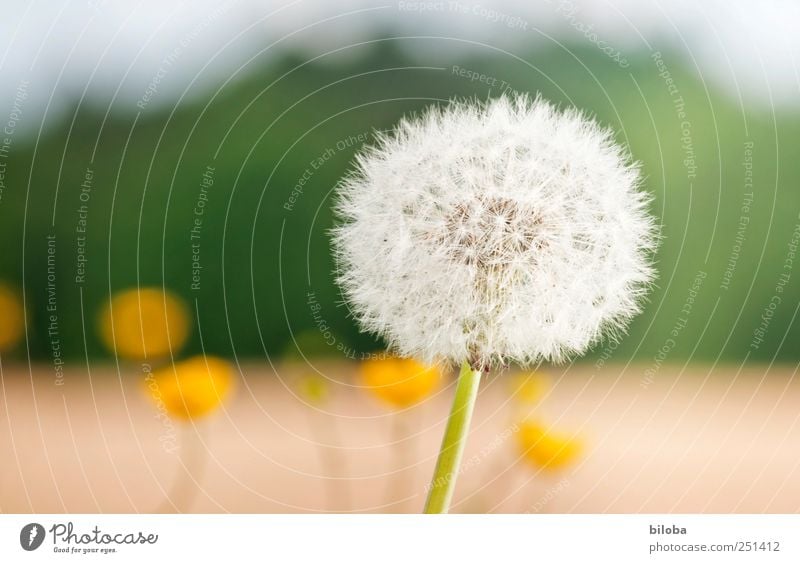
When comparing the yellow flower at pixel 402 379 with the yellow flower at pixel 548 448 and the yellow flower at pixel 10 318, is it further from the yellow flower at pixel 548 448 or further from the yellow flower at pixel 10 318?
the yellow flower at pixel 10 318

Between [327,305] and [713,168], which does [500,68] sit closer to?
[327,305]

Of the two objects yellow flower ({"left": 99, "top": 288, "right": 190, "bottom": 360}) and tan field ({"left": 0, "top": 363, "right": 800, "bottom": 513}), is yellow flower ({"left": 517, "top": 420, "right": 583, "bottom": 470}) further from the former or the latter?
yellow flower ({"left": 99, "top": 288, "right": 190, "bottom": 360})

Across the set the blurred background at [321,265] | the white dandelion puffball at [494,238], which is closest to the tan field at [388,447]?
the blurred background at [321,265]

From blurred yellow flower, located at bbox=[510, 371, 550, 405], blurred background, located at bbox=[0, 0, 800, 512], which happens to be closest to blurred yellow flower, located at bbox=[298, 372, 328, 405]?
blurred background, located at bbox=[0, 0, 800, 512]
